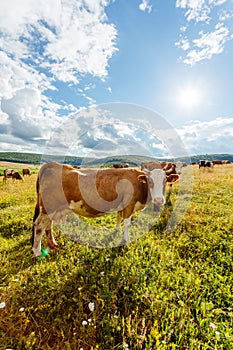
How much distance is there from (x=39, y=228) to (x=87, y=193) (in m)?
1.62

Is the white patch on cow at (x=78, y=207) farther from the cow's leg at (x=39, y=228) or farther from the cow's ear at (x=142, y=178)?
the cow's ear at (x=142, y=178)

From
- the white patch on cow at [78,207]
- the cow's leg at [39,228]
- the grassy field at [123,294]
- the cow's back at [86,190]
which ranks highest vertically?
the cow's back at [86,190]

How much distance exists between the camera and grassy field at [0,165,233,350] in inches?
121

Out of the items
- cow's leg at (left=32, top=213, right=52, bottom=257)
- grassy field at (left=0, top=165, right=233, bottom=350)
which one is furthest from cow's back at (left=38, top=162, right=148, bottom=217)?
grassy field at (left=0, top=165, right=233, bottom=350)

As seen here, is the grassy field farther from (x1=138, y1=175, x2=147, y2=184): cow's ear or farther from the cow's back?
(x1=138, y1=175, x2=147, y2=184): cow's ear

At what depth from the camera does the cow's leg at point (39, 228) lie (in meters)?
5.41

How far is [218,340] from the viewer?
9.86 feet

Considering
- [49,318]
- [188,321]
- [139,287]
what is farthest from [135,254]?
Answer: [49,318]

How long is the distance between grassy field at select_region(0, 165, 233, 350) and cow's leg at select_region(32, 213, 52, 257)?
255 mm

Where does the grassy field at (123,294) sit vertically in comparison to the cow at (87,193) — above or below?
below

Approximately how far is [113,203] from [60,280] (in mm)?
2614

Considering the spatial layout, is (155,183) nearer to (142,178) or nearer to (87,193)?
(142,178)

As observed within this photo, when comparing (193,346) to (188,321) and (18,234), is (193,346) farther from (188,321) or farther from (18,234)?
(18,234)

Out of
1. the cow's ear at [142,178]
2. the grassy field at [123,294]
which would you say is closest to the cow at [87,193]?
the cow's ear at [142,178]
